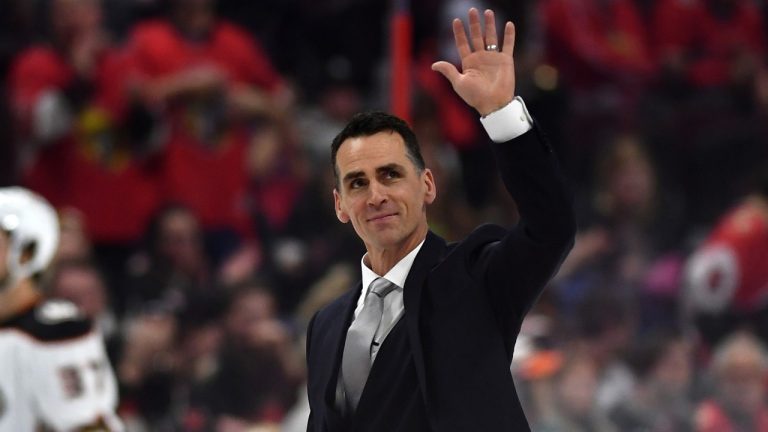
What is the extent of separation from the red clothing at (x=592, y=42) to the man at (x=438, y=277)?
499 cm

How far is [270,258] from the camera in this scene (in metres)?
7.24

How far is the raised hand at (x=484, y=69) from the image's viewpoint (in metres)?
2.95

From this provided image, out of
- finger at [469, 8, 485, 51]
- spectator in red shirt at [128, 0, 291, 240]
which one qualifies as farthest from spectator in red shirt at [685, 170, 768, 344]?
finger at [469, 8, 485, 51]

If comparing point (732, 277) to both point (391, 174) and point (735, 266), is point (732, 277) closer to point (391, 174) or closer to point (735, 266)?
A: point (735, 266)

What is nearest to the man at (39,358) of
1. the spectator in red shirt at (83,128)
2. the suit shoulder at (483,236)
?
the suit shoulder at (483,236)

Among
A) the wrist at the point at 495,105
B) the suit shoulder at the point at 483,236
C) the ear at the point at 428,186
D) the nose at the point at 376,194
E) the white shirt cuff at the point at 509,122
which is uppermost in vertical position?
the wrist at the point at 495,105

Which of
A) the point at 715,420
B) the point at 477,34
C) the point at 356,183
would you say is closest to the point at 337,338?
the point at 356,183

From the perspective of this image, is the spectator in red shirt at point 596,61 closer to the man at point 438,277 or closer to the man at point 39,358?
the man at point 39,358

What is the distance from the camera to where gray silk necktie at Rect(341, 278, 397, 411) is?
3146 mm

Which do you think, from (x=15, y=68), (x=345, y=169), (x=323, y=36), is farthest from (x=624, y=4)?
(x=345, y=169)

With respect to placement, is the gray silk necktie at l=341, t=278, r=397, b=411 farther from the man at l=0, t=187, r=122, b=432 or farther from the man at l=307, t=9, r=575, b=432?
the man at l=0, t=187, r=122, b=432

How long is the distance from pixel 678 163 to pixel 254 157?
2.10 m

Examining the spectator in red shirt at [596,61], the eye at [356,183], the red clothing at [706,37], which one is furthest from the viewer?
the red clothing at [706,37]

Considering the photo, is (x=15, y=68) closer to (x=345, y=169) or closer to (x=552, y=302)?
(x=552, y=302)
